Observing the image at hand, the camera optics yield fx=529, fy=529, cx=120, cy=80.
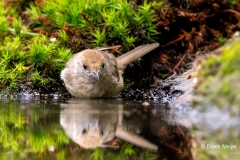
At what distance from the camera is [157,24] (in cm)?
888

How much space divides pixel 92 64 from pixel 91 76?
188 mm

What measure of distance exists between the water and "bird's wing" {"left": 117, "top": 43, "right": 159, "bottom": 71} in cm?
169

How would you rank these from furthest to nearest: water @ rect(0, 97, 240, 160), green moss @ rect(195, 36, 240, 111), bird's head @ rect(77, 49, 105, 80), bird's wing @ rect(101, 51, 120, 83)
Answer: bird's wing @ rect(101, 51, 120, 83)
bird's head @ rect(77, 49, 105, 80)
green moss @ rect(195, 36, 240, 111)
water @ rect(0, 97, 240, 160)

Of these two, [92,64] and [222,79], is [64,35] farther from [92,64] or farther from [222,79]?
[222,79]

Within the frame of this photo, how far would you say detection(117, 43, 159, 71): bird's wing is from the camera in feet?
28.0

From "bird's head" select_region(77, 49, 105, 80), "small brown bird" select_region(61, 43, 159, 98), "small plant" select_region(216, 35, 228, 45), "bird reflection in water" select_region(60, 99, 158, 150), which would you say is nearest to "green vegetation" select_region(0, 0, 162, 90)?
"small brown bird" select_region(61, 43, 159, 98)

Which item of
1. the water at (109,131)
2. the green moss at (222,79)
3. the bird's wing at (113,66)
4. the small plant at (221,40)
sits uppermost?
the small plant at (221,40)

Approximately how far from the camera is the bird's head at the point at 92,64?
7961 mm

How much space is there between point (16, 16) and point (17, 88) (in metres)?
2.21

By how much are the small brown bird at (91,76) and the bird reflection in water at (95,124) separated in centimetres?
72

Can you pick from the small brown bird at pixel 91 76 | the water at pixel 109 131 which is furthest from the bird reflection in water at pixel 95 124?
the small brown bird at pixel 91 76

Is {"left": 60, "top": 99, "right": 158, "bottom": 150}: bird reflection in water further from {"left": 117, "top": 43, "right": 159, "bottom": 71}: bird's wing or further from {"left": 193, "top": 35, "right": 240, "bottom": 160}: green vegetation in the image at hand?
{"left": 117, "top": 43, "right": 159, "bottom": 71}: bird's wing

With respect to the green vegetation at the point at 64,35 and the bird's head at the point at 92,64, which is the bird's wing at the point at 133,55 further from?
the bird's head at the point at 92,64

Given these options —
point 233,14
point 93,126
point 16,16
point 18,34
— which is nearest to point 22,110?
point 93,126
